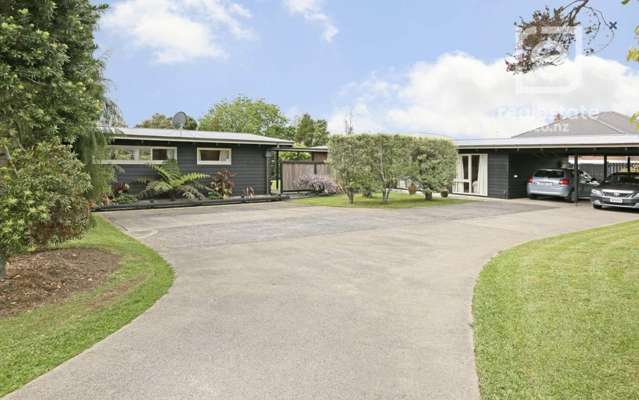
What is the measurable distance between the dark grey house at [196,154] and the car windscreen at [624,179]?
1335 cm

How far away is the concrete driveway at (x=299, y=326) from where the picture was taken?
9.63ft

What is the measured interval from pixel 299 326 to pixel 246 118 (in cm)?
5179

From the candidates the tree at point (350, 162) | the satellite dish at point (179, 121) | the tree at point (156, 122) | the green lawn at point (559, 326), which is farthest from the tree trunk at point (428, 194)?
the tree at point (156, 122)

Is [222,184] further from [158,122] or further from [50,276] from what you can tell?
[158,122]

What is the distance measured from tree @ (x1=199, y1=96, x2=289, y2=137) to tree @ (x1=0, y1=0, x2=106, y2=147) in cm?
4637

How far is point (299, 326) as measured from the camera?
13.2ft

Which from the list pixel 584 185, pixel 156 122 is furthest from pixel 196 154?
pixel 156 122

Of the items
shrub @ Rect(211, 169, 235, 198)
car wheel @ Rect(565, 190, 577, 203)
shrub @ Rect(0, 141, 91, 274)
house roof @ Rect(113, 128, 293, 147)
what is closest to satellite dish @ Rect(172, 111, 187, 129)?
house roof @ Rect(113, 128, 293, 147)

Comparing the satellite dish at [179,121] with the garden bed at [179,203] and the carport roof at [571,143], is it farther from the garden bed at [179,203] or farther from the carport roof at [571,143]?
the carport roof at [571,143]

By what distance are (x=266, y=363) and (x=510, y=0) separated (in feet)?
33.8

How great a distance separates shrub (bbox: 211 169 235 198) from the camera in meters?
18.8

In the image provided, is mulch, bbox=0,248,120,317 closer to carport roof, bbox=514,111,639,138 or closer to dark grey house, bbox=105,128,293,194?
dark grey house, bbox=105,128,293,194

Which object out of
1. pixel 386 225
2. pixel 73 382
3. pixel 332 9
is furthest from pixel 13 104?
pixel 332 9

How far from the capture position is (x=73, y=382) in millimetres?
2973
